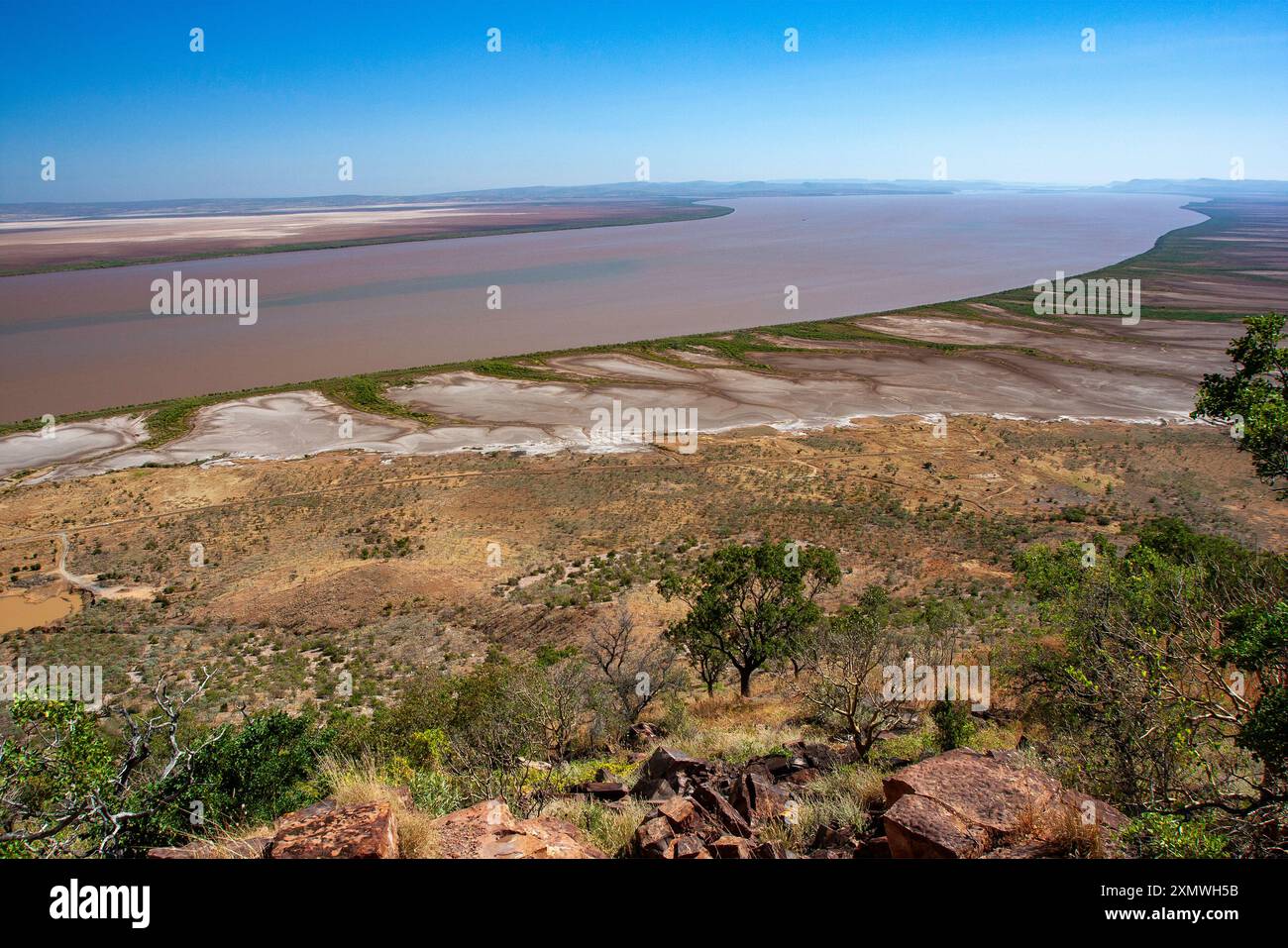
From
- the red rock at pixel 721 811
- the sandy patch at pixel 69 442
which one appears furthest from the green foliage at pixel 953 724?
the sandy patch at pixel 69 442

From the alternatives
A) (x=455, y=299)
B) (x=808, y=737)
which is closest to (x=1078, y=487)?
(x=808, y=737)

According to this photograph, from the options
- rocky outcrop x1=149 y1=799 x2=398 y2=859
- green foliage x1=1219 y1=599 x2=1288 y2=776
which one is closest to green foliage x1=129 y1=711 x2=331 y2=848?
rocky outcrop x1=149 y1=799 x2=398 y2=859

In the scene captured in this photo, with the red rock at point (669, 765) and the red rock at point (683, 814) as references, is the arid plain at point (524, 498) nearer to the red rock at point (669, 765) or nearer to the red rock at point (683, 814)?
the red rock at point (669, 765)

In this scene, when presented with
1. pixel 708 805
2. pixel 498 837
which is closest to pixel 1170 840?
pixel 708 805

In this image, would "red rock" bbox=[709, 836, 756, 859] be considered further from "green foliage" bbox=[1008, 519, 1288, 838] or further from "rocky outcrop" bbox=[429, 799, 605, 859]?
"green foliage" bbox=[1008, 519, 1288, 838]

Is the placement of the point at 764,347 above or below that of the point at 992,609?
above
